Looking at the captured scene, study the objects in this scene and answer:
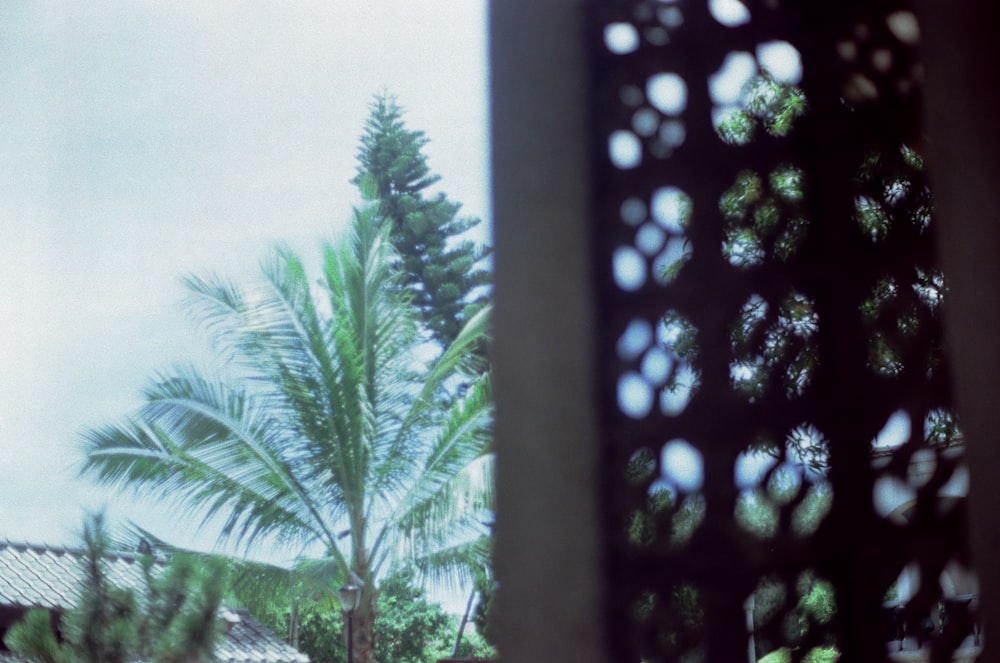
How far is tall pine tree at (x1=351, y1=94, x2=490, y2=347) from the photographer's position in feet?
57.9

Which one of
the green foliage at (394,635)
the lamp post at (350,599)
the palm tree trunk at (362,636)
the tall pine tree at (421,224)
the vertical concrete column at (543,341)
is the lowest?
the green foliage at (394,635)

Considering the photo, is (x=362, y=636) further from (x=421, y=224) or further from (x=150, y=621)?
(x=421, y=224)

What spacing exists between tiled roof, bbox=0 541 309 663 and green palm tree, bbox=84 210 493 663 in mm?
721

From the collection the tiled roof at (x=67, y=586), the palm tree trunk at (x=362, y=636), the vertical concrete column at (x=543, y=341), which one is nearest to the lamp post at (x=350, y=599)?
the palm tree trunk at (x=362, y=636)

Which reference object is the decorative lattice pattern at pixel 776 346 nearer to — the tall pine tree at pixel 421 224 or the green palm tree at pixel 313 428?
the green palm tree at pixel 313 428

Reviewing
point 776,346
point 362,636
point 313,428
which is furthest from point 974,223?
point 362,636

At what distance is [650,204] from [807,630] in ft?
1.38

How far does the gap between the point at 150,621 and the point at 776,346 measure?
24.4 feet

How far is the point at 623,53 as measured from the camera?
1242mm

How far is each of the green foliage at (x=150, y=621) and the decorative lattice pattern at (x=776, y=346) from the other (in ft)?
23.3

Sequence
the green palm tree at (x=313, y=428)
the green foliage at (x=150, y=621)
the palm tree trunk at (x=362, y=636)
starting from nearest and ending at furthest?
the green foliage at (x=150, y=621) < the green palm tree at (x=313, y=428) < the palm tree trunk at (x=362, y=636)

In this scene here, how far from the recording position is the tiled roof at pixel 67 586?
835 centimetres

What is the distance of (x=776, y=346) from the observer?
3.85 ft

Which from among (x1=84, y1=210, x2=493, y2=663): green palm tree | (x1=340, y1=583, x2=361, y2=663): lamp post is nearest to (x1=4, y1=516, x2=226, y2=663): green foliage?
(x1=84, y1=210, x2=493, y2=663): green palm tree
